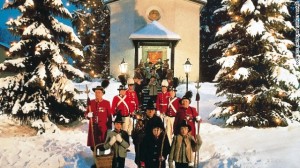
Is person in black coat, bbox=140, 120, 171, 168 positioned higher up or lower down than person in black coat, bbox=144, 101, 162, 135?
lower down

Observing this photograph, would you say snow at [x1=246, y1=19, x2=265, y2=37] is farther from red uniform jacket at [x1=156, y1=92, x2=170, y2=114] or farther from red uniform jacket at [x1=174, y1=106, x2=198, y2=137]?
red uniform jacket at [x1=174, y1=106, x2=198, y2=137]

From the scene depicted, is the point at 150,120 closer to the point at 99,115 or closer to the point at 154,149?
the point at 154,149

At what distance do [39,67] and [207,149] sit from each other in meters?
6.46

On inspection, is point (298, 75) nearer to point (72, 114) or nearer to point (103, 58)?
point (72, 114)

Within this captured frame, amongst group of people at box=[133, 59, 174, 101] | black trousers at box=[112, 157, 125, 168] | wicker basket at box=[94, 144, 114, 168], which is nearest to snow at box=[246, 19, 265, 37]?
group of people at box=[133, 59, 174, 101]

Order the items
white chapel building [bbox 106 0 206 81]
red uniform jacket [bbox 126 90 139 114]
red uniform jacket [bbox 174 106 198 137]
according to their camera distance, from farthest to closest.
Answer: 1. white chapel building [bbox 106 0 206 81]
2. red uniform jacket [bbox 126 90 139 114]
3. red uniform jacket [bbox 174 106 198 137]

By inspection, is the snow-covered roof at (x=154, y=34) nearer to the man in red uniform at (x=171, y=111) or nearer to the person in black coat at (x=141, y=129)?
the man in red uniform at (x=171, y=111)

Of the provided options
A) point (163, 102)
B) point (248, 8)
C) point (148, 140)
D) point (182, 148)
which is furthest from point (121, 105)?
point (248, 8)

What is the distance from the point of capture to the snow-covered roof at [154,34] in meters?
26.6

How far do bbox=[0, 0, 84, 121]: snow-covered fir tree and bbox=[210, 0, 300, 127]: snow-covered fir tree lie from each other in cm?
585

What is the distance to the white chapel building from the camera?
27.5 metres

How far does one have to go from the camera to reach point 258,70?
1484 cm

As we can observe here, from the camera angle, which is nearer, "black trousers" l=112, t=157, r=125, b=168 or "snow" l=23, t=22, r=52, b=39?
"black trousers" l=112, t=157, r=125, b=168

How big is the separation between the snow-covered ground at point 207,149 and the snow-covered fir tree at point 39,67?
35.3 inches
